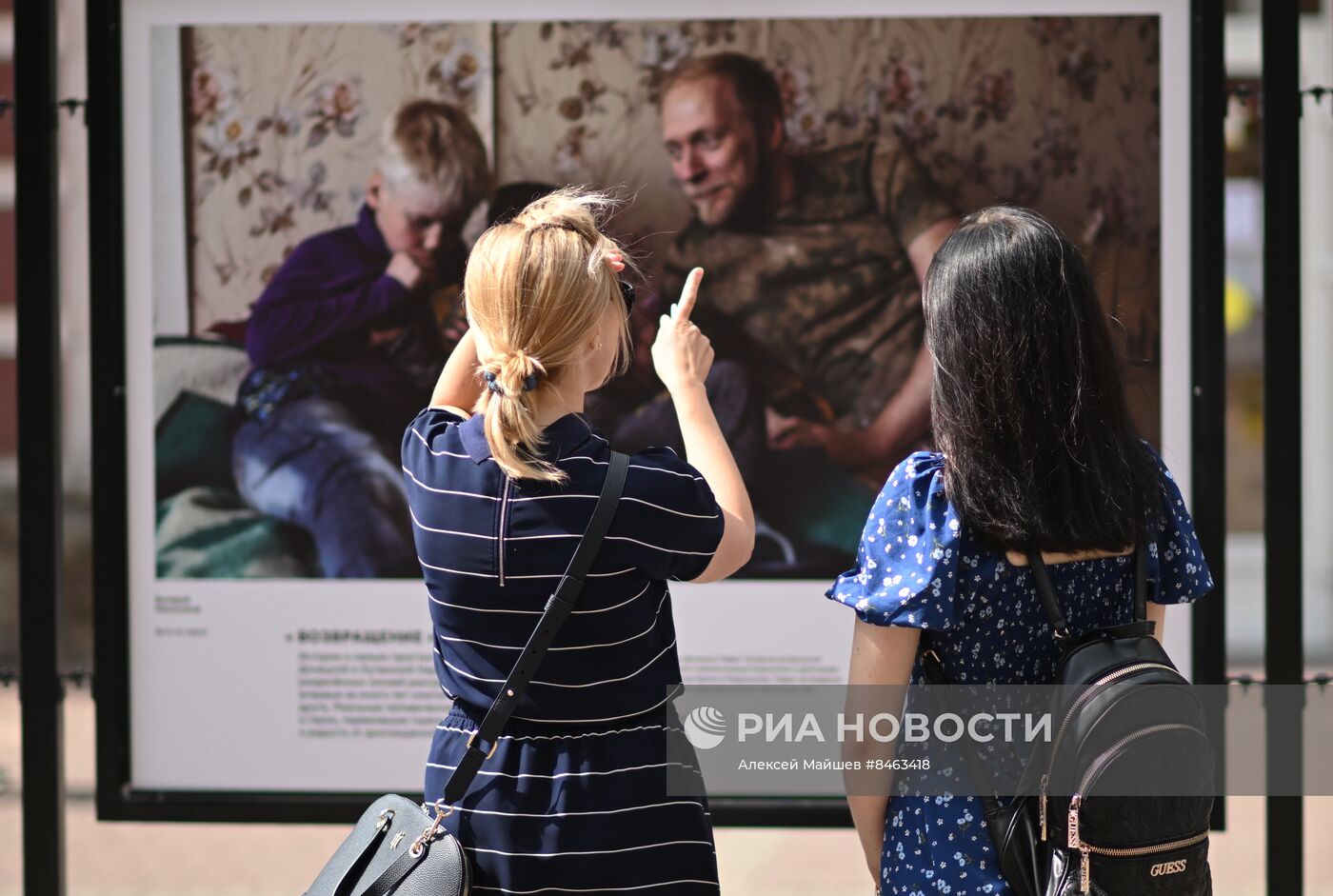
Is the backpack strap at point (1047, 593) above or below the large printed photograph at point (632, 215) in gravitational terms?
below

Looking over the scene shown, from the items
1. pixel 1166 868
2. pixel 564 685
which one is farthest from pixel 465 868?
pixel 1166 868

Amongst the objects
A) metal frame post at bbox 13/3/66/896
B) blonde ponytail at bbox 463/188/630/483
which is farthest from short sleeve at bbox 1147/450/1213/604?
metal frame post at bbox 13/3/66/896

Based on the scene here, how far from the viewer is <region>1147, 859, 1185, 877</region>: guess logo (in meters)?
1.70

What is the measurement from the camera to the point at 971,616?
5.96 ft

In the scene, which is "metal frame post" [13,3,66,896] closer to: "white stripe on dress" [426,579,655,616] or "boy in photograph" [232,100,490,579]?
"boy in photograph" [232,100,490,579]

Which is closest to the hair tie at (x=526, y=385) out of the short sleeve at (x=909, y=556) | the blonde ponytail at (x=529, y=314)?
the blonde ponytail at (x=529, y=314)

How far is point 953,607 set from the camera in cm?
178

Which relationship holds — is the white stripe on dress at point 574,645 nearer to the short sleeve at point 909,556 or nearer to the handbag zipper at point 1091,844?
the short sleeve at point 909,556

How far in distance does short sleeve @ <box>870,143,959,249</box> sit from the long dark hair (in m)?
1.33

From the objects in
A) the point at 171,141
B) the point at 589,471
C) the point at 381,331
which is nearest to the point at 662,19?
the point at 381,331

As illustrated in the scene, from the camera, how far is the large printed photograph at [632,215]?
312 centimetres

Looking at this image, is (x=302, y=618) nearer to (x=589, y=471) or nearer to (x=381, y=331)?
(x=381, y=331)

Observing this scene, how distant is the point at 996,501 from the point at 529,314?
669mm

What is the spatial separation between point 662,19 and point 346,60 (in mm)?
742
